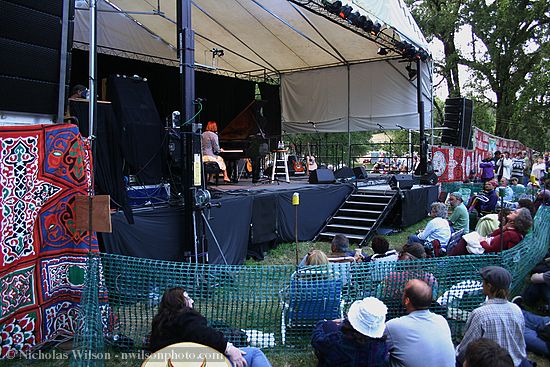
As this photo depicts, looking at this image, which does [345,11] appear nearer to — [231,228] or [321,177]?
[321,177]

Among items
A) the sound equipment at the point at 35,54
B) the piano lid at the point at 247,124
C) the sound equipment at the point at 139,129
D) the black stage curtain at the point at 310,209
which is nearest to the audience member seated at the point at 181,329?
the sound equipment at the point at 35,54

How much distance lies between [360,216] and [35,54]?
704 cm

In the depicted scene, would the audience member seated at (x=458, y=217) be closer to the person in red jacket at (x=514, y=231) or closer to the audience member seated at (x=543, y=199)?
the audience member seated at (x=543, y=199)

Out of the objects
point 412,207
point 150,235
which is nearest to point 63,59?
point 150,235

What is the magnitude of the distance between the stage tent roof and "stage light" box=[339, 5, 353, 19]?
0.88 ft

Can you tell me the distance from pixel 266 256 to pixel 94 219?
14.7 ft

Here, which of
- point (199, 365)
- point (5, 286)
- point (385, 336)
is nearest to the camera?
point (199, 365)

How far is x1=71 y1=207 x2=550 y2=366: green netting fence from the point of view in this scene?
12.5ft

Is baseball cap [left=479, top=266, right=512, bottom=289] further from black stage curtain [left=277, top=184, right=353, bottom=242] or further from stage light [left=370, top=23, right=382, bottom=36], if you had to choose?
stage light [left=370, top=23, right=382, bottom=36]

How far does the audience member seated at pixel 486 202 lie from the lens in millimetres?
9289

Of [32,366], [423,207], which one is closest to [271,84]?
[423,207]

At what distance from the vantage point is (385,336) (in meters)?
2.63

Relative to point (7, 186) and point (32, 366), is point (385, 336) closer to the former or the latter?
point (32, 366)

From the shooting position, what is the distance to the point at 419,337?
2.67 metres
